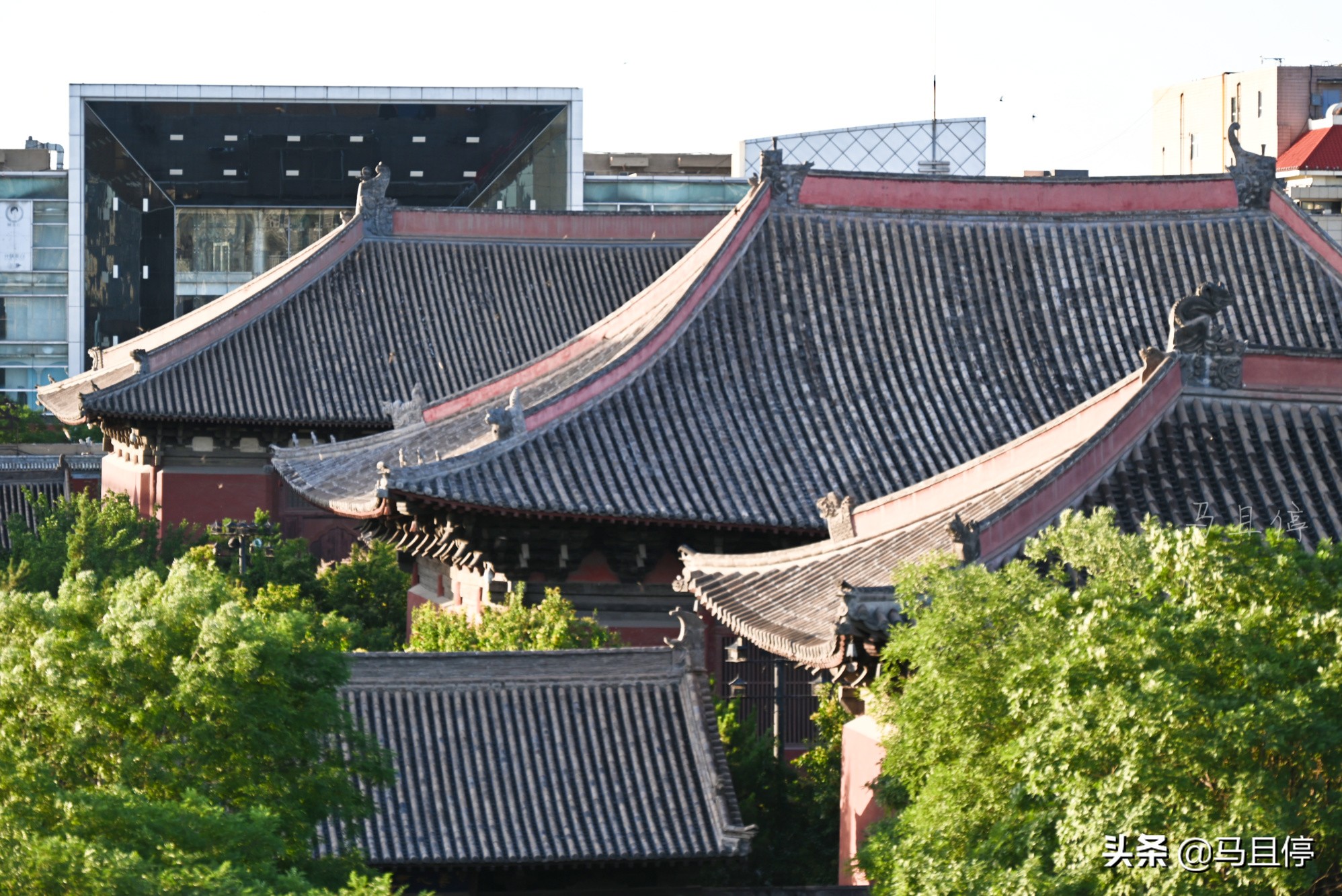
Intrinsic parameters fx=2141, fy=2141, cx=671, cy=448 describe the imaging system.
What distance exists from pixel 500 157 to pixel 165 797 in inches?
2146

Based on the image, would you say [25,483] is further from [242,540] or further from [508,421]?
[508,421]

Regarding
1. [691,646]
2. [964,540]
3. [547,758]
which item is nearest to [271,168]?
[691,646]

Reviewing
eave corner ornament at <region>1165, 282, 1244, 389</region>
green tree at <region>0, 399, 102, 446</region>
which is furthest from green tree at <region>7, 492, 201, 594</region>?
green tree at <region>0, 399, 102, 446</region>

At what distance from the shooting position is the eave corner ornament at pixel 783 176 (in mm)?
27891

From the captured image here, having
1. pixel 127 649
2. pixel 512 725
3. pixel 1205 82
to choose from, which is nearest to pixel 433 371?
pixel 512 725

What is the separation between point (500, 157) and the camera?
6562 cm

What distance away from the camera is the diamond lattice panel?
73.6 m

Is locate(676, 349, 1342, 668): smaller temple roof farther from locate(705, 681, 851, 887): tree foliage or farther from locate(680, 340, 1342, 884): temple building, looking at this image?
locate(705, 681, 851, 887): tree foliage

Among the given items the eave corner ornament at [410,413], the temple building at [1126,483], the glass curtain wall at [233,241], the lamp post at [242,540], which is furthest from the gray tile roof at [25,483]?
the temple building at [1126,483]

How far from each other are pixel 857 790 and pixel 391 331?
25.4m

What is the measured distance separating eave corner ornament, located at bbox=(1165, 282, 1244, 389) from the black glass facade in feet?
157

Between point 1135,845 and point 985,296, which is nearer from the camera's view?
point 1135,845

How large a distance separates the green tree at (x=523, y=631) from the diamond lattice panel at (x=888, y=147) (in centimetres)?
5001

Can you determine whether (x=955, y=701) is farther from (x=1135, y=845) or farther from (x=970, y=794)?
(x=1135, y=845)
